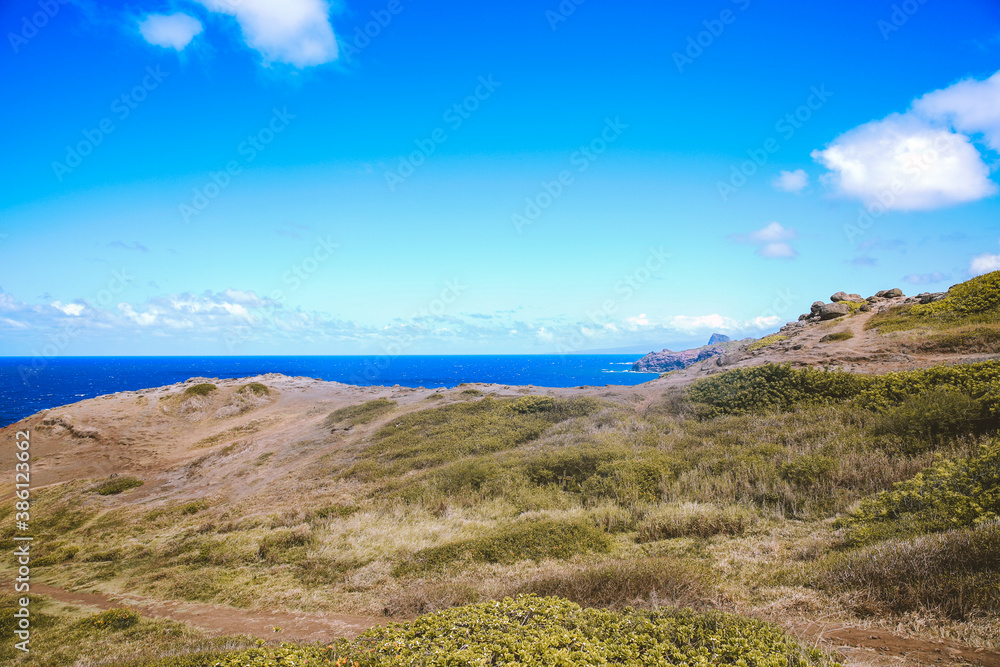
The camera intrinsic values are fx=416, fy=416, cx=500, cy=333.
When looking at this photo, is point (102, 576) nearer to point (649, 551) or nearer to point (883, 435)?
point (649, 551)

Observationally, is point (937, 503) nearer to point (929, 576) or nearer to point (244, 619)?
point (929, 576)

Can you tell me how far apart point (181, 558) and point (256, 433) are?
81.0 feet

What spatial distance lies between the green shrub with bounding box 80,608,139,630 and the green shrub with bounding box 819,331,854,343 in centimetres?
3598

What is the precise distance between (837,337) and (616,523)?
87.7 ft

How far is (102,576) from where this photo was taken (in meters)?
12.2

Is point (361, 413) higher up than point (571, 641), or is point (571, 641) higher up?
point (571, 641)

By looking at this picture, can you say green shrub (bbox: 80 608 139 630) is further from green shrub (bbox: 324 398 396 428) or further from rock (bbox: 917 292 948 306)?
rock (bbox: 917 292 948 306)

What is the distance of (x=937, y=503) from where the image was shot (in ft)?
25.3

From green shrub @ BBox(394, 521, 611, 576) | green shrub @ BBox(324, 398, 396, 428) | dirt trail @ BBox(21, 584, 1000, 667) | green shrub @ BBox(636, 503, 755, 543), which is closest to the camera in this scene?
dirt trail @ BBox(21, 584, 1000, 667)

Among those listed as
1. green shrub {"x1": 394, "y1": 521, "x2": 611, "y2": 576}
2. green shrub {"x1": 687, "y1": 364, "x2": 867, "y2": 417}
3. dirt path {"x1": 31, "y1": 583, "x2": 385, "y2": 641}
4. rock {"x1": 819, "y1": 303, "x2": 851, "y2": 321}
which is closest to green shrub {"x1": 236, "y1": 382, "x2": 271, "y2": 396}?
dirt path {"x1": 31, "y1": 583, "x2": 385, "y2": 641}

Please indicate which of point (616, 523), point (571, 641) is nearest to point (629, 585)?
point (571, 641)

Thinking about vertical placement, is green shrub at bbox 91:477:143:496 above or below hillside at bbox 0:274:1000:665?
below

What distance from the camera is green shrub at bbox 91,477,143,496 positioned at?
76.0 ft

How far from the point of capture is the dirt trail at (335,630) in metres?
4.50
